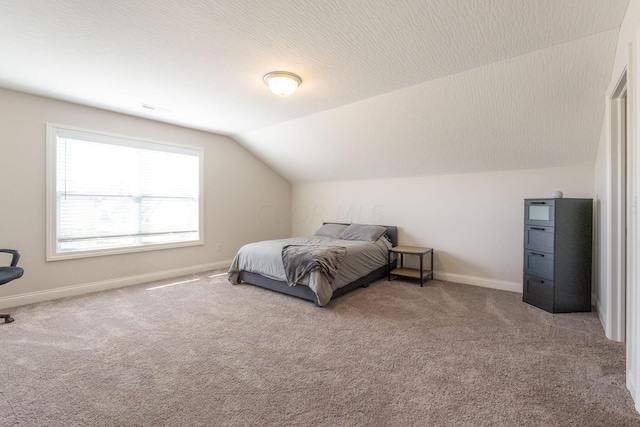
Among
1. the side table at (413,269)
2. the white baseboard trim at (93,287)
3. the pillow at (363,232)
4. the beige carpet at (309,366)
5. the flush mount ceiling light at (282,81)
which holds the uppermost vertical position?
the flush mount ceiling light at (282,81)

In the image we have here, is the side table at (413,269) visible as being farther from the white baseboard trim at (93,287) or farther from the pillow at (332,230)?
the white baseboard trim at (93,287)

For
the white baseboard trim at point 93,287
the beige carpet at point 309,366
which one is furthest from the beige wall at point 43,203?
the beige carpet at point 309,366

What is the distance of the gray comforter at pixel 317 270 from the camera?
127 inches

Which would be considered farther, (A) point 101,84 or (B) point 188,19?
(A) point 101,84

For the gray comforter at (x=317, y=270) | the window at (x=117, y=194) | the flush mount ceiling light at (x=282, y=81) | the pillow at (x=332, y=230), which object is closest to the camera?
the flush mount ceiling light at (x=282, y=81)

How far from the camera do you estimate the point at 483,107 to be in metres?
3.08

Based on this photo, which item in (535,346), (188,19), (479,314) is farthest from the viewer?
(479,314)

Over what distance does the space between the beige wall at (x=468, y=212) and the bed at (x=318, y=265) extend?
19.2 inches

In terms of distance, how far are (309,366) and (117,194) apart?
3.68 metres

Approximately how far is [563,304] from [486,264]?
1.08 m

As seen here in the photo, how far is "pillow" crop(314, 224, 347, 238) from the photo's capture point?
5.09 metres

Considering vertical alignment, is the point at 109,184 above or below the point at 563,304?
above

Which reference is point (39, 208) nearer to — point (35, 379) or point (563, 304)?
point (35, 379)

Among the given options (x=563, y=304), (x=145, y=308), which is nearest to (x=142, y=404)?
(x=145, y=308)
